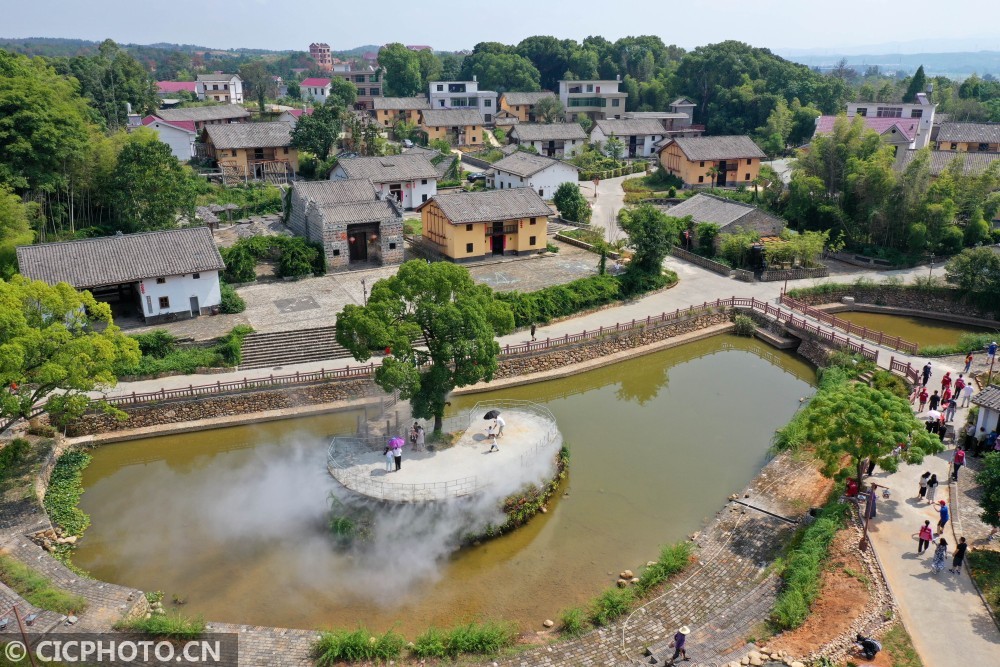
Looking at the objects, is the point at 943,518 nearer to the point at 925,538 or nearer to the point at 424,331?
the point at 925,538

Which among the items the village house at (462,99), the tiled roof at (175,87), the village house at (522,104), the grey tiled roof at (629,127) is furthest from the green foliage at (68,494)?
the tiled roof at (175,87)

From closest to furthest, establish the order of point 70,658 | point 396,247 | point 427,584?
point 70,658 < point 427,584 < point 396,247

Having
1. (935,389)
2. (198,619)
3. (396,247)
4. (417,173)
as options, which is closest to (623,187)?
(417,173)

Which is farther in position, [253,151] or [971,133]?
[971,133]

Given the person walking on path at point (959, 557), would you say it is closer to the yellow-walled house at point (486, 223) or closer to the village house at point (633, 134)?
the yellow-walled house at point (486, 223)

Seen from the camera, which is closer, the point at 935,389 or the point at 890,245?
the point at 935,389

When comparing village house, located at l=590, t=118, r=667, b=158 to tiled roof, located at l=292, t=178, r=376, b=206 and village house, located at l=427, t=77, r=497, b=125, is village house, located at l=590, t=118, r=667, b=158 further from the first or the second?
tiled roof, located at l=292, t=178, r=376, b=206

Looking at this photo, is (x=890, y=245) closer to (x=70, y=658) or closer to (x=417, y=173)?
(x=417, y=173)

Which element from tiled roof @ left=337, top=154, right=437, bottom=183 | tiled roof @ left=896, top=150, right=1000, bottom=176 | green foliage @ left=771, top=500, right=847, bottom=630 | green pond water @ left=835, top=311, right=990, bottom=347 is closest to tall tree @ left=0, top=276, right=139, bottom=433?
green foliage @ left=771, top=500, right=847, bottom=630

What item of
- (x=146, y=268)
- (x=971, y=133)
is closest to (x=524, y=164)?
(x=146, y=268)
